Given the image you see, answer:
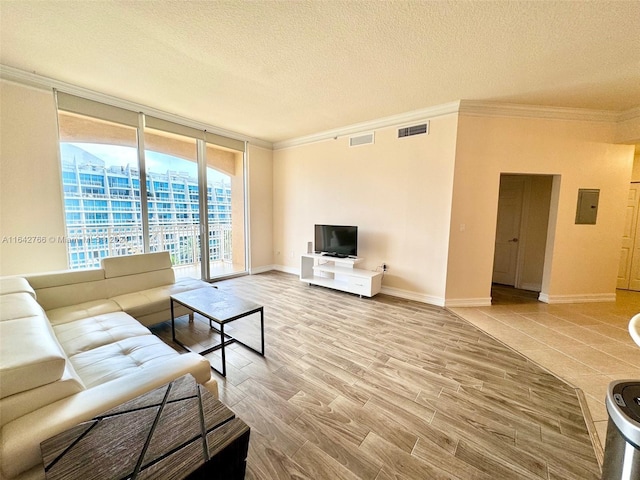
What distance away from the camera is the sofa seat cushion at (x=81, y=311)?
219 cm

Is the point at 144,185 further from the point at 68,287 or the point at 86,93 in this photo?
the point at 68,287

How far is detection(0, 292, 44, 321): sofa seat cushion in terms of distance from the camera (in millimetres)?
1527

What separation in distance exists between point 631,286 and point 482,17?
592 centimetres

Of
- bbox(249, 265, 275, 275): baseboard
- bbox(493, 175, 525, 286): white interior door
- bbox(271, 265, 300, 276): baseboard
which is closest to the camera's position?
bbox(493, 175, 525, 286): white interior door

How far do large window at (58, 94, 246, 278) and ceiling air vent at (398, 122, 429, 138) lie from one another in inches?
123

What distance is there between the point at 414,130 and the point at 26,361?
4.44 m

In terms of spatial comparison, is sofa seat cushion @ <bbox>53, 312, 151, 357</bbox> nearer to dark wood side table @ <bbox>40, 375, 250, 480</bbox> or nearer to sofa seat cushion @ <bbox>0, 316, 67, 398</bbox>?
sofa seat cushion @ <bbox>0, 316, 67, 398</bbox>

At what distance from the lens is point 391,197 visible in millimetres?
4105

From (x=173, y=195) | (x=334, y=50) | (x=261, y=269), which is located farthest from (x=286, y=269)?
(x=334, y=50)

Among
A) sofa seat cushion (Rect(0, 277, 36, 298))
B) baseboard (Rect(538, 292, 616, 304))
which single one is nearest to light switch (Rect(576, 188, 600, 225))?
baseboard (Rect(538, 292, 616, 304))

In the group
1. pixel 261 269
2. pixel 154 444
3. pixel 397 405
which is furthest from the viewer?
pixel 261 269

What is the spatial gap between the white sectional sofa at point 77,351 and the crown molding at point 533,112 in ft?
13.9

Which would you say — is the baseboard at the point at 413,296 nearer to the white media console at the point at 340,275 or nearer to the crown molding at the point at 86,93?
the white media console at the point at 340,275

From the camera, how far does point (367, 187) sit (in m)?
4.35
